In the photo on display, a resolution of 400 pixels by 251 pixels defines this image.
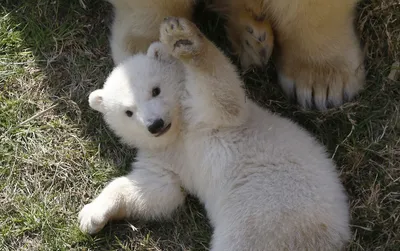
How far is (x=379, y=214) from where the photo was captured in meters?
2.38

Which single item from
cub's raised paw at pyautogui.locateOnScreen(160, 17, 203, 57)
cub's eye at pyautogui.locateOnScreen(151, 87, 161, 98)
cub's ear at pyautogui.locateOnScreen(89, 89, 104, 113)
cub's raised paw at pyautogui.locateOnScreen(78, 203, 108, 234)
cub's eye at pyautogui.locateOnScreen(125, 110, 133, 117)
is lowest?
cub's raised paw at pyautogui.locateOnScreen(78, 203, 108, 234)

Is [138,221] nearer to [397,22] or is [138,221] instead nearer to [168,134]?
[168,134]

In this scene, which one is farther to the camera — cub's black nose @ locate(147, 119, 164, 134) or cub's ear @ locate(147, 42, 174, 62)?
cub's ear @ locate(147, 42, 174, 62)

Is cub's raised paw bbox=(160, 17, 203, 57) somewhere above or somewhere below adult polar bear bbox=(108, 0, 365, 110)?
above

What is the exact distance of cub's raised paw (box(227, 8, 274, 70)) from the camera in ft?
8.39

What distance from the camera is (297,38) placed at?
251 cm

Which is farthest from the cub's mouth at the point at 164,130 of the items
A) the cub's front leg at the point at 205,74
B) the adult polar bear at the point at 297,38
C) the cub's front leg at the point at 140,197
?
the adult polar bear at the point at 297,38

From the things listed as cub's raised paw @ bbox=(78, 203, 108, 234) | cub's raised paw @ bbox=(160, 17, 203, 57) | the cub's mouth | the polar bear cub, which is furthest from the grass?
cub's raised paw @ bbox=(160, 17, 203, 57)

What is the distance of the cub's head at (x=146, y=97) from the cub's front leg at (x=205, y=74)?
90 millimetres

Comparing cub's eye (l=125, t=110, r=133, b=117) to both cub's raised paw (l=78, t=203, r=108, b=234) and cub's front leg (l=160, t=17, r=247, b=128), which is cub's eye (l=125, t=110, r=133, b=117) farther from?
cub's raised paw (l=78, t=203, r=108, b=234)

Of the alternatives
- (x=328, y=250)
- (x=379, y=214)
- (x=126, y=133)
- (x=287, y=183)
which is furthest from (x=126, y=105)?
(x=379, y=214)

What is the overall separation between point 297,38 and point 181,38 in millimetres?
539

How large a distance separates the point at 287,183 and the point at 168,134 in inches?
18.2

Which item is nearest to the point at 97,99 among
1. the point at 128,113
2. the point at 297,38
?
the point at 128,113
